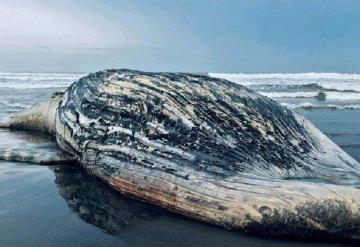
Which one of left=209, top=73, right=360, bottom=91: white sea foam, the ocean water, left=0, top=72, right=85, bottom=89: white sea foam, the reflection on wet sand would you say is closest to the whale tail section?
the ocean water

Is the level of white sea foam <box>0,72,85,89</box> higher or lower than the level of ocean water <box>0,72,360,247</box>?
higher

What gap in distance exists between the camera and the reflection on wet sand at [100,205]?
4141mm

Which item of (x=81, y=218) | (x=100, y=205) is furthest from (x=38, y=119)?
(x=81, y=218)

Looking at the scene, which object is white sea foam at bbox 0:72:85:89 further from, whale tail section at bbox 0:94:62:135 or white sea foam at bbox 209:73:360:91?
whale tail section at bbox 0:94:62:135

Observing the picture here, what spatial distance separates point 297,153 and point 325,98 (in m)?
19.0

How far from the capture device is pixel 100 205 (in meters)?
4.56

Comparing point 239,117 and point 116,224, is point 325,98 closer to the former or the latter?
point 239,117

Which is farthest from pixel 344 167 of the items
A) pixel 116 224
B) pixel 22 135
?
pixel 22 135

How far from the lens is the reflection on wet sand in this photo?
4.14 meters

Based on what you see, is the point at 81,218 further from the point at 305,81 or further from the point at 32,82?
the point at 305,81

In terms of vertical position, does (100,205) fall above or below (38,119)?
below

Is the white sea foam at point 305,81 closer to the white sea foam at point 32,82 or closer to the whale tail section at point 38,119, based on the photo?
the white sea foam at point 32,82

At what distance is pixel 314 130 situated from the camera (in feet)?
19.2

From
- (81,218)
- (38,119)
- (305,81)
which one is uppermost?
(305,81)
